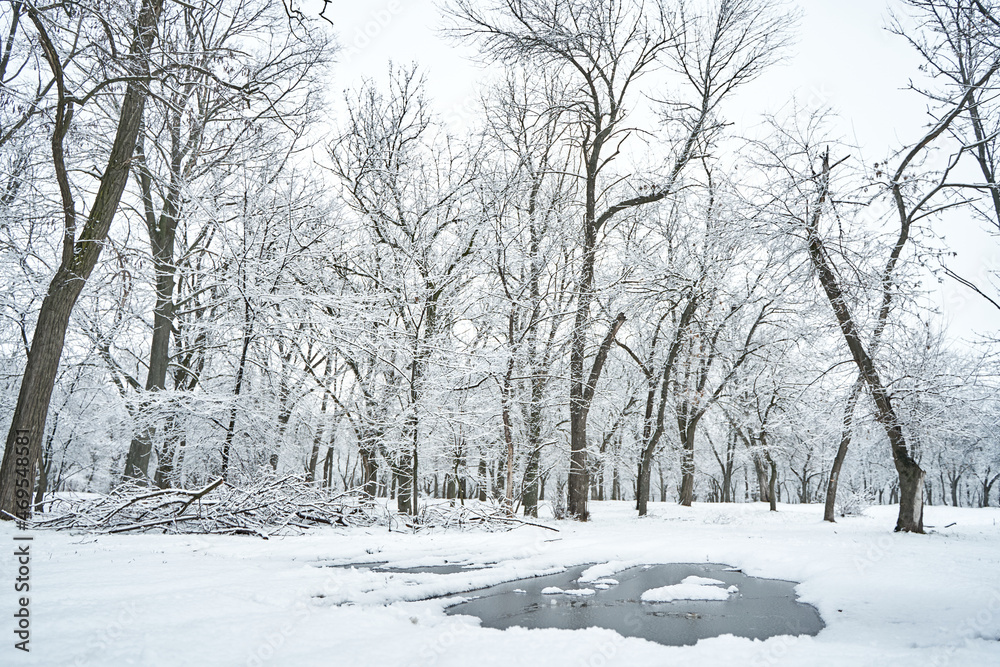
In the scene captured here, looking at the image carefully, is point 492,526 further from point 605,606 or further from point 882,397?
point 882,397

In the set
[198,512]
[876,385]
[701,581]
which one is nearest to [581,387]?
[876,385]

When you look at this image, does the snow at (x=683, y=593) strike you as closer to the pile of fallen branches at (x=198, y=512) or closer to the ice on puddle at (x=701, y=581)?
the ice on puddle at (x=701, y=581)

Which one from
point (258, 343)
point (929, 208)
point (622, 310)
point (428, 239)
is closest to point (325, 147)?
point (428, 239)

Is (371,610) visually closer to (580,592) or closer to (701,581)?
(580,592)

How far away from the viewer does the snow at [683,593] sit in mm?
4172

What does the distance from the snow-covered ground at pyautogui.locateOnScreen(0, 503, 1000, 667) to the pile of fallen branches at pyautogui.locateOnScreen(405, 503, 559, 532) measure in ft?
8.46

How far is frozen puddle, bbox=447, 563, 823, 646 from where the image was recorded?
3.31 m

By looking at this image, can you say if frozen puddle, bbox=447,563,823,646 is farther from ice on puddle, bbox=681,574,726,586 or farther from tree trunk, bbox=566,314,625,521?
tree trunk, bbox=566,314,625,521

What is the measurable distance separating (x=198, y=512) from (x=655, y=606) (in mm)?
5543

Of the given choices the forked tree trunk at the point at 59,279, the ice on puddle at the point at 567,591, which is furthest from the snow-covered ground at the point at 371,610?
the forked tree trunk at the point at 59,279

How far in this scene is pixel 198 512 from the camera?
665 centimetres

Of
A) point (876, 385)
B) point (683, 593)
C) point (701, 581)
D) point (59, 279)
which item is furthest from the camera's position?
point (876, 385)

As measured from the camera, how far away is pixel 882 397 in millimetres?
8836

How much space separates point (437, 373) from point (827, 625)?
7.69 metres
